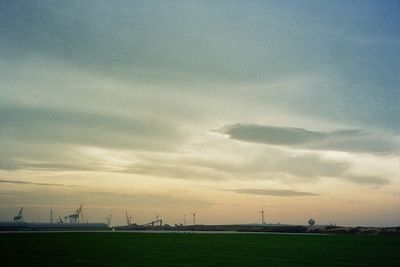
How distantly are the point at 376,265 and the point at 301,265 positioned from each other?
656 cm

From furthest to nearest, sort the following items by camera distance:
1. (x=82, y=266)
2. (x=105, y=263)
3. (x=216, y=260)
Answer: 1. (x=216, y=260)
2. (x=105, y=263)
3. (x=82, y=266)

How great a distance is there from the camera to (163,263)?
3678cm

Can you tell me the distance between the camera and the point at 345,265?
35344mm

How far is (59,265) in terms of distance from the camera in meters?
34.1

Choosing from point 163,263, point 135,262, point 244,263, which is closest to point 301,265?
point 244,263

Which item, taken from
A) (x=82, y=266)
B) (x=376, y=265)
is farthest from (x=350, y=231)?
(x=82, y=266)

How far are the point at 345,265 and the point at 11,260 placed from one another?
3099cm

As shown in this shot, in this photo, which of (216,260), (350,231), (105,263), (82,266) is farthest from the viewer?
(350,231)

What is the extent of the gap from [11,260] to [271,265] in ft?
80.0

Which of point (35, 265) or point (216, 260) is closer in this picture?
point (35, 265)

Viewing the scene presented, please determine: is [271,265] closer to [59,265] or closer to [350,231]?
[59,265]

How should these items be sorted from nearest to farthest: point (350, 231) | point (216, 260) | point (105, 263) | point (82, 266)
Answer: point (82, 266) < point (105, 263) < point (216, 260) < point (350, 231)

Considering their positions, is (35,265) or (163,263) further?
(163,263)

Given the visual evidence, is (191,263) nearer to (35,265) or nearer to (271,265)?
(271,265)
